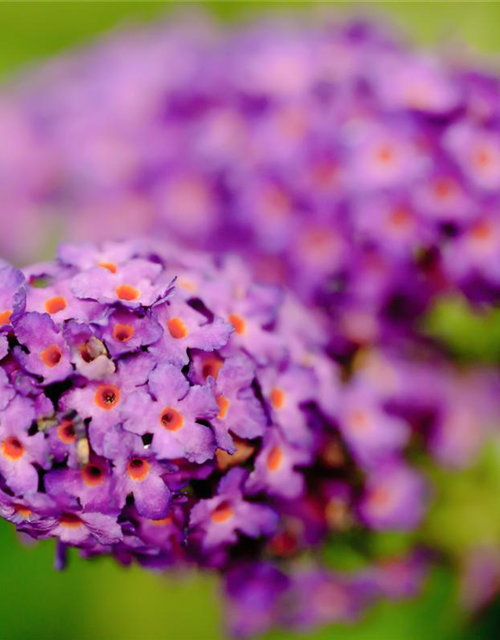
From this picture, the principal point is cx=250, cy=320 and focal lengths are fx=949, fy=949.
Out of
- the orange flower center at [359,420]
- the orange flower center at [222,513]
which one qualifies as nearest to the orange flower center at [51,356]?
the orange flower center at [222,513]

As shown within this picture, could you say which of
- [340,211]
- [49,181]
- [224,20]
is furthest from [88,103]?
[224,20]

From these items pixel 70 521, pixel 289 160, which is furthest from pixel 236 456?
pixel 289 160

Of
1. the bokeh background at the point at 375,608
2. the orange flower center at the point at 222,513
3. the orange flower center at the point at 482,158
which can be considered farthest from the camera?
the bokeh background at the point at 375,608

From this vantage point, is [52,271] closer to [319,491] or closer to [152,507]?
[152,507]

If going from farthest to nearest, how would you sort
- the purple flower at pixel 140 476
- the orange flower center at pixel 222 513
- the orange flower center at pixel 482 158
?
the orange flower center at pixel 482 158 < the orange flower center at pixel 222 513 < the purple flower at pixel 140 476

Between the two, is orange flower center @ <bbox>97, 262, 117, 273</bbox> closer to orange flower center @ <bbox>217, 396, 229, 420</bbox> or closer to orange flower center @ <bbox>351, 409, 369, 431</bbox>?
orange flower center @ <bbox>217, 396, 229, 420</bbox>

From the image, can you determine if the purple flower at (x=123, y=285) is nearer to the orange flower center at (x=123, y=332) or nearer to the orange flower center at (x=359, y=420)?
the orange flower center at (x=123, y=332)

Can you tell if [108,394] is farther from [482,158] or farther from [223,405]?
[482,158]

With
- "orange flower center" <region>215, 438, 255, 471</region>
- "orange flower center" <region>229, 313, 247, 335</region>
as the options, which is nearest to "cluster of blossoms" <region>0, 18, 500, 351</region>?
"orange flower center" <region>229, 313, 247, 335</region>
